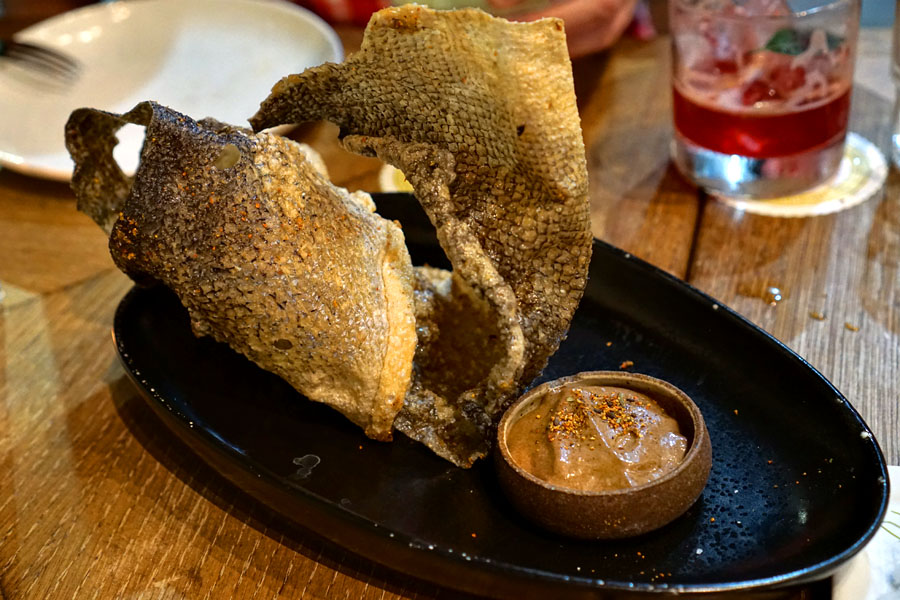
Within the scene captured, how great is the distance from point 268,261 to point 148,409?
417mm

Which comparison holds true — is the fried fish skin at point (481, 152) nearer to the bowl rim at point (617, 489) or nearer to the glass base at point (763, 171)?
the bowl rim at point (617, 489)

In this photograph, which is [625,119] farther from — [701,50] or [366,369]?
[366,369]

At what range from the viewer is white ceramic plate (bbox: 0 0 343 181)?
6.68ft

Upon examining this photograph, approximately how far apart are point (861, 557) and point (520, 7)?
5.00ft

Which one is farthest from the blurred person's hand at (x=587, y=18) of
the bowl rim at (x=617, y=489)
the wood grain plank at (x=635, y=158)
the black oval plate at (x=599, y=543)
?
the bowl rim at (x=617, y=489)

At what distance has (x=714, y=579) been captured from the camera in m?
0.81

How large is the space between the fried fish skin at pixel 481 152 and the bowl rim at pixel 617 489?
34 millimetres

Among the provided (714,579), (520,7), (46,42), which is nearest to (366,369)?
(714,579)

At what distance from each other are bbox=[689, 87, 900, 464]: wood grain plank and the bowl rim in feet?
1.02

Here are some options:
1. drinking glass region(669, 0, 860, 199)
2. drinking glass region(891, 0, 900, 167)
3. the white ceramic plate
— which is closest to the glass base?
drinking glass region(669, 0, 860, 199)

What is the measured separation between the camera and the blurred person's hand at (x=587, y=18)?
6.45 ft

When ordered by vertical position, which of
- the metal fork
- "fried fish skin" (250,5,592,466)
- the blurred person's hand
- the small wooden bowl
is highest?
"fried fish skin" (250,5,592,466)

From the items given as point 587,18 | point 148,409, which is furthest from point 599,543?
point 587,18

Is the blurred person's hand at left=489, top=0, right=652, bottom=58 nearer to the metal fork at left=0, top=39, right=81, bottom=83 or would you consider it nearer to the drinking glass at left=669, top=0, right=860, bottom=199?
the drinking glass at left=669, top=0, right=860, bottom=199
